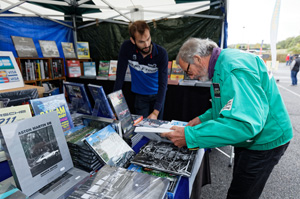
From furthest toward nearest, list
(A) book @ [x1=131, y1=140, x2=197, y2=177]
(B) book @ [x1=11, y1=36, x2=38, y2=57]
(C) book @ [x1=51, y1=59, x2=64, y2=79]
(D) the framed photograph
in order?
(C) book @ [x1=51, y1=59, x2=64, y2=79] → (B) book @ [x1=11, y1=36, x2=38, y2=57] → (D) the framed photograph → (A) book @ [x1=131, y1=140, x2=197, y2=177]

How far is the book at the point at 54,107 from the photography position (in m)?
1.06

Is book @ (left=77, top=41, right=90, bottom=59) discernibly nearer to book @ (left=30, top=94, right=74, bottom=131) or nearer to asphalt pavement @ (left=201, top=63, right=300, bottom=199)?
book @ (left=30, top=94, right=74, bottom=131)

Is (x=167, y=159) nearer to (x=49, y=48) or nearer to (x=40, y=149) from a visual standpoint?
(x=40, y=149)

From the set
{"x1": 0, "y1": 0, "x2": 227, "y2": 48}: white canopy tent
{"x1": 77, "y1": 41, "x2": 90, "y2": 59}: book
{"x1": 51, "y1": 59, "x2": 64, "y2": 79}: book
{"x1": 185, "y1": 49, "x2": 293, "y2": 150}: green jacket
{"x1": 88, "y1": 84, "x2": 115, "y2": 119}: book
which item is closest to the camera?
{"x1": 185, "y1": 49, "x2": 293, "y2": 150}: green jacket

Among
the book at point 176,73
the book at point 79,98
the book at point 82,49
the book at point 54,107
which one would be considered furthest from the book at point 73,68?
the book at point 54,107

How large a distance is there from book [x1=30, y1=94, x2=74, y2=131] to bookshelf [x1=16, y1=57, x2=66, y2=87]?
2.98 m

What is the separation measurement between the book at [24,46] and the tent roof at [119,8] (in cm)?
48

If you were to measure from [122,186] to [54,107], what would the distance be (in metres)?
0.79

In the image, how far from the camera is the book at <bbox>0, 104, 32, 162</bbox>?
88 cm

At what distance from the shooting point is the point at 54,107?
1.16 meters

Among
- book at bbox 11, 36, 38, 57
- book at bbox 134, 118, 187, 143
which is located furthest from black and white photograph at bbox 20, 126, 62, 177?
book at bbox 11, 36, 38, 57

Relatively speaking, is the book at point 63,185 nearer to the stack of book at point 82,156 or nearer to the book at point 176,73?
the stack of book at point 82,156

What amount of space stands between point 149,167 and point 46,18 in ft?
14.6

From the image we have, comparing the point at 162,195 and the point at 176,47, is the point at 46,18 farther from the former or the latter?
the point at 162,195
